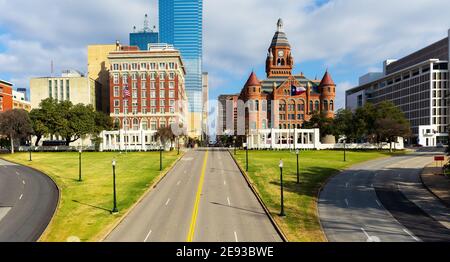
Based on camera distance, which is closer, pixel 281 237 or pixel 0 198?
pixel 281 237

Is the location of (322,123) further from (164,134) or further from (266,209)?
(266,209)

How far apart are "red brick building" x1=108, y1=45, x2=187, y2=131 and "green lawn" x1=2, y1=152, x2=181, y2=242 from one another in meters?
56.0

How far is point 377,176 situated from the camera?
39406 millimetres

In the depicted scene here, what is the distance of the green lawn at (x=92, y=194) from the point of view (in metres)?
19.9

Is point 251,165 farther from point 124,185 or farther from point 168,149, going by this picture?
point 168,149

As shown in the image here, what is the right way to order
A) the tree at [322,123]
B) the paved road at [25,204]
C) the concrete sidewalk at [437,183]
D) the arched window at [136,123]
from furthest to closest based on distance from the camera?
the arched window at [136,123], the tree at [322,123], the concrete sidewalk at [437,183], the paved road at [25,204]

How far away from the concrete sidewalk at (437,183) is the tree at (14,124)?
82.1 metres

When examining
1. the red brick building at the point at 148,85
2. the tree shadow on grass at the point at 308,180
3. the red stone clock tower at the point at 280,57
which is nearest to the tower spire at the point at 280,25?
the red stone clock tower at the point at 280,57

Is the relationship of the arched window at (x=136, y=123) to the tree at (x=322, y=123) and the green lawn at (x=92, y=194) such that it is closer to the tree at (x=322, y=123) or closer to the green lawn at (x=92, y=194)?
the green lawn at (x=92, y=194)

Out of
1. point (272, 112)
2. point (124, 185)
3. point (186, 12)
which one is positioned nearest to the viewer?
point (124, 185)

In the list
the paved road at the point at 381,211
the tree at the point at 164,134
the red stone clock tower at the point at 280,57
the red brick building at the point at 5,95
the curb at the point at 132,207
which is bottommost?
the paved road at the point at 381,211

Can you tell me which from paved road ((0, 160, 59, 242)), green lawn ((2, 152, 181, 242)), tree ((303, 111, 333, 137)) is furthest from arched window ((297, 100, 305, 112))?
paved road ((0, 160, 59, 242))
